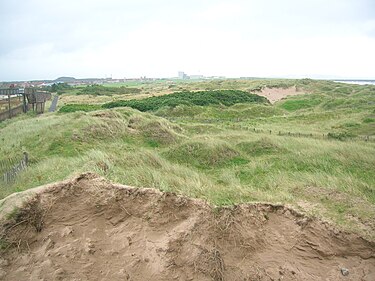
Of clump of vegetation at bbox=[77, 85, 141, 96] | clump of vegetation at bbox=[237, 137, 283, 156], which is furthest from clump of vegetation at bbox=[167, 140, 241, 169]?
clump of vegetation at bbox=[77, 85, 141, 96]

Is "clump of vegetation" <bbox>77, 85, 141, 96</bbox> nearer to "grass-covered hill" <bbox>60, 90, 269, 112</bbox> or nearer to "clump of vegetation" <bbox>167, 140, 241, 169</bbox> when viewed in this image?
"grass-covered hill" <bbox>60, 90, 269, 112</bbox>

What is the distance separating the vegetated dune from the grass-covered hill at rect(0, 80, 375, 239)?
2.61 feet

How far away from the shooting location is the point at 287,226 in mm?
6211

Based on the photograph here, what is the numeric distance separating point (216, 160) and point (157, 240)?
9767mm

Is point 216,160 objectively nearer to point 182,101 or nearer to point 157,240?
point 157,240

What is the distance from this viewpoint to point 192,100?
37.4 metres

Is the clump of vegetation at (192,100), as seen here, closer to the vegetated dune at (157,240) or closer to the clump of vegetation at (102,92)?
the vegetated dune at (157,240)

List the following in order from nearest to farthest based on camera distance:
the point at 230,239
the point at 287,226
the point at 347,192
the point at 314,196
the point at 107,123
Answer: the point at 230,239 → the point at 287,226 → the point at 314,196 → the point at 347,192 → the point at 107,123

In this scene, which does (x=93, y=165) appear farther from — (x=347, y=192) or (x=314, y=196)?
(x=347, y=192)

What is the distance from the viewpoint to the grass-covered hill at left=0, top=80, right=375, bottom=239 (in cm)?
750

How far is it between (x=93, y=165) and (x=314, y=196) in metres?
5.95

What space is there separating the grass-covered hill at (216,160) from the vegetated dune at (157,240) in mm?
795

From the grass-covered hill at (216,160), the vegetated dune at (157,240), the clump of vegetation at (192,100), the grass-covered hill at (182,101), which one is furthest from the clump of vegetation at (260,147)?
the clump of vegetation at (192,100)

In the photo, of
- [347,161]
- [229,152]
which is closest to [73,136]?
[229,152]
